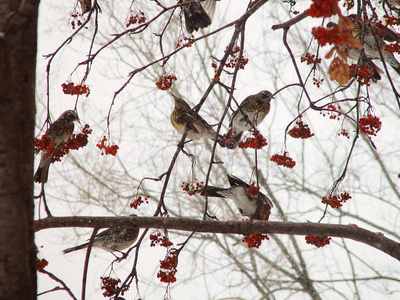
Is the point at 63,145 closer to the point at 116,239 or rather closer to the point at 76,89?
the point at 76,89

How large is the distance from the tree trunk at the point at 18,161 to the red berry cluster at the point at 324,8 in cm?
39

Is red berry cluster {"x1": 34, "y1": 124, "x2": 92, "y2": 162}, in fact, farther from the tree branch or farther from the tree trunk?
the tree trunk

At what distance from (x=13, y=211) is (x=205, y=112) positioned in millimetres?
2752

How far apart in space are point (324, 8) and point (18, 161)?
46 centimetres

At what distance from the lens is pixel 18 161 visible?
0.61 metres

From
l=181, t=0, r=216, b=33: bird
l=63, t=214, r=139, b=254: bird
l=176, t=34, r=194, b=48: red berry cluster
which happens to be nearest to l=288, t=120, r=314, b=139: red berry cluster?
l=176, t=34, r=194, b=48: red berry cluster

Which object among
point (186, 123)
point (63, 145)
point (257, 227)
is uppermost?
point (186, 123)

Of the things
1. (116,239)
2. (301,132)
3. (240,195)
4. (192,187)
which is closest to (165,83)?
A: (192,187)

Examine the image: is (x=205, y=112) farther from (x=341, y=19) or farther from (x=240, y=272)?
(x=341, y=19)

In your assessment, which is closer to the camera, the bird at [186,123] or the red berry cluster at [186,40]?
the red berry cluster at [186,40]

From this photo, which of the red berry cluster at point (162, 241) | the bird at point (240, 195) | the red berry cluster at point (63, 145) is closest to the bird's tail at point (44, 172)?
the red berry cluster at point (63, 145)

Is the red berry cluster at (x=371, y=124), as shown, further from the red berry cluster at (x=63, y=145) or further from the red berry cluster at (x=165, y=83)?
the red berry cluster at (x=63, y=145)

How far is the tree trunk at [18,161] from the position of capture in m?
0.60

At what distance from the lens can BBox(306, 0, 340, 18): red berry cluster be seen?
53 centimetres
